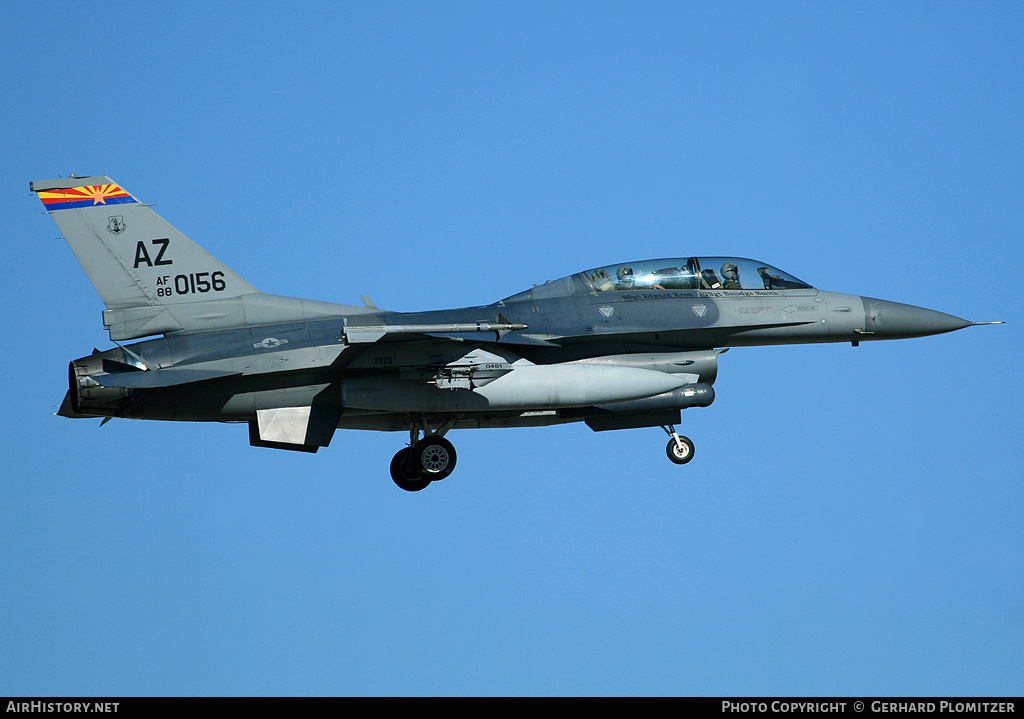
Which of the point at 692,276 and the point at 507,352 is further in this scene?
the point at 692,276

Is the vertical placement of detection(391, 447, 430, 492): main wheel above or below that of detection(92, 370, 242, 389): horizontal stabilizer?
below

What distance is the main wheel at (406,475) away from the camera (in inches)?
698

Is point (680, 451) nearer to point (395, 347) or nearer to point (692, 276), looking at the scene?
point (692, 276)

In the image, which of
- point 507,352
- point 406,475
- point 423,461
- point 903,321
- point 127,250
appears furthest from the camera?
point 903,321

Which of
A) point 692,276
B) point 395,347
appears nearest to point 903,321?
point 692,276

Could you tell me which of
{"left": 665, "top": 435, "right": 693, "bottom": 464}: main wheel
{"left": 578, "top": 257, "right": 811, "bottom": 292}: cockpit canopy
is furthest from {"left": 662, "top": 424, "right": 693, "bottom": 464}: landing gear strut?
{"left": 578, "top": 257, "right": 811, "bottom": 292}: cockpit canopy

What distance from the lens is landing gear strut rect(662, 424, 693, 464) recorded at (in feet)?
59.2

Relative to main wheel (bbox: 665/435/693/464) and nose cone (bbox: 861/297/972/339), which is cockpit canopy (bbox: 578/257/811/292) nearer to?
nose cone (bbox: 861/297/972/339)

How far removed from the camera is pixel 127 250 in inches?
645

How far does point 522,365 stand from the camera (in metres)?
16.6

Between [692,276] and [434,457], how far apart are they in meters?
4.68

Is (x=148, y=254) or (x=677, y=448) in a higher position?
(x=148, y=254)

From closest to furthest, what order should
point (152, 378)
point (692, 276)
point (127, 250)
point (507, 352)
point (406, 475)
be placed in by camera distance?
1. point (152, 378)
2. point (127, 250)
3. point (507, 352)
4. point (406, 475)
5. point (692, 276)
